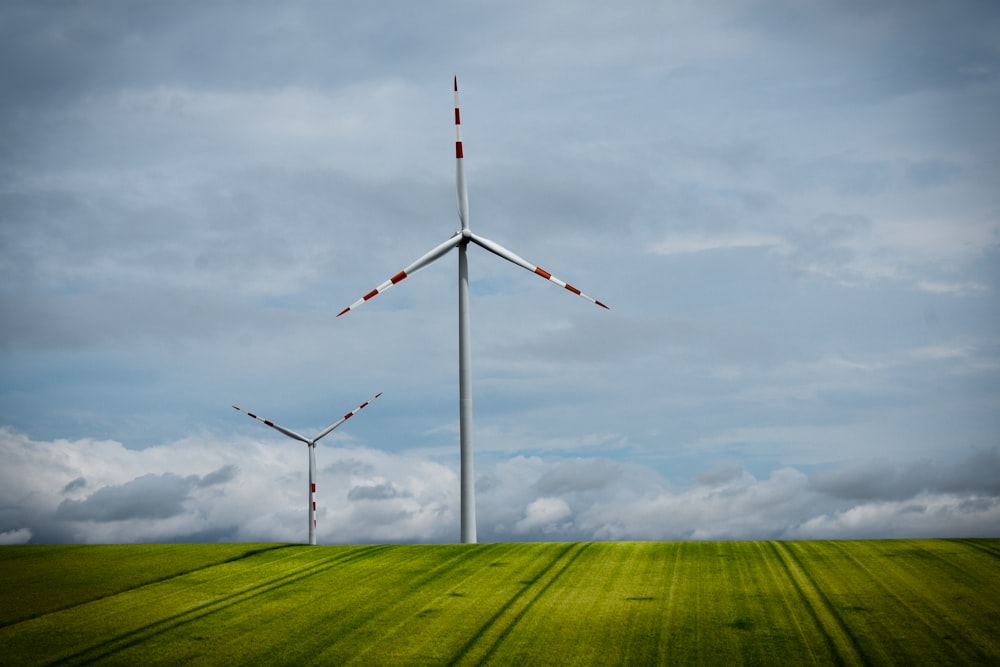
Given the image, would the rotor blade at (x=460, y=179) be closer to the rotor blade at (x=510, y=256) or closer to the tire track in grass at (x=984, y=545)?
the rotor blade at (x=510, y=256)

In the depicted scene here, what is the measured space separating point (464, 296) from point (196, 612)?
21.3 meters

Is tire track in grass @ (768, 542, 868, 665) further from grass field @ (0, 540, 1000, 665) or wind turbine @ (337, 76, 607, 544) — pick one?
wind turbine @ (337, 76, 607, 544)

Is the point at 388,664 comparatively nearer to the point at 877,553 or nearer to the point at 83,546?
the point at 877,553

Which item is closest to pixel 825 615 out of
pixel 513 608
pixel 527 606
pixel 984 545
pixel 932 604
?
pixel 932 604

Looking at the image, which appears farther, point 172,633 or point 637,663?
point 172,633

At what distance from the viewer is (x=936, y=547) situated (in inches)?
1722

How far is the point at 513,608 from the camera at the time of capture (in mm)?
34344

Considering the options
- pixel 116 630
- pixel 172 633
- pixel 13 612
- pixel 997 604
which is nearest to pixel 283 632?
pixel 172 633

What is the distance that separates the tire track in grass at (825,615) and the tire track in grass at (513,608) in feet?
30.1

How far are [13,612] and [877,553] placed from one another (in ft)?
114

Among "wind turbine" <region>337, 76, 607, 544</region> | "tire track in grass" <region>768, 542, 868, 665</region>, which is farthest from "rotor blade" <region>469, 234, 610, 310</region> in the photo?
"tire track in grass" <region>768, 542, 868, 665</region>

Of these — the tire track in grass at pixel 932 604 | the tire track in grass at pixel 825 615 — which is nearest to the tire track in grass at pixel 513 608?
the tire track in grass at pixel 825 615

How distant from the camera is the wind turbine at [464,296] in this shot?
48125mm

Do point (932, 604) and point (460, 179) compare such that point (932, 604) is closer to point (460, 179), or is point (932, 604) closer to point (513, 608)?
point (513, 608)
